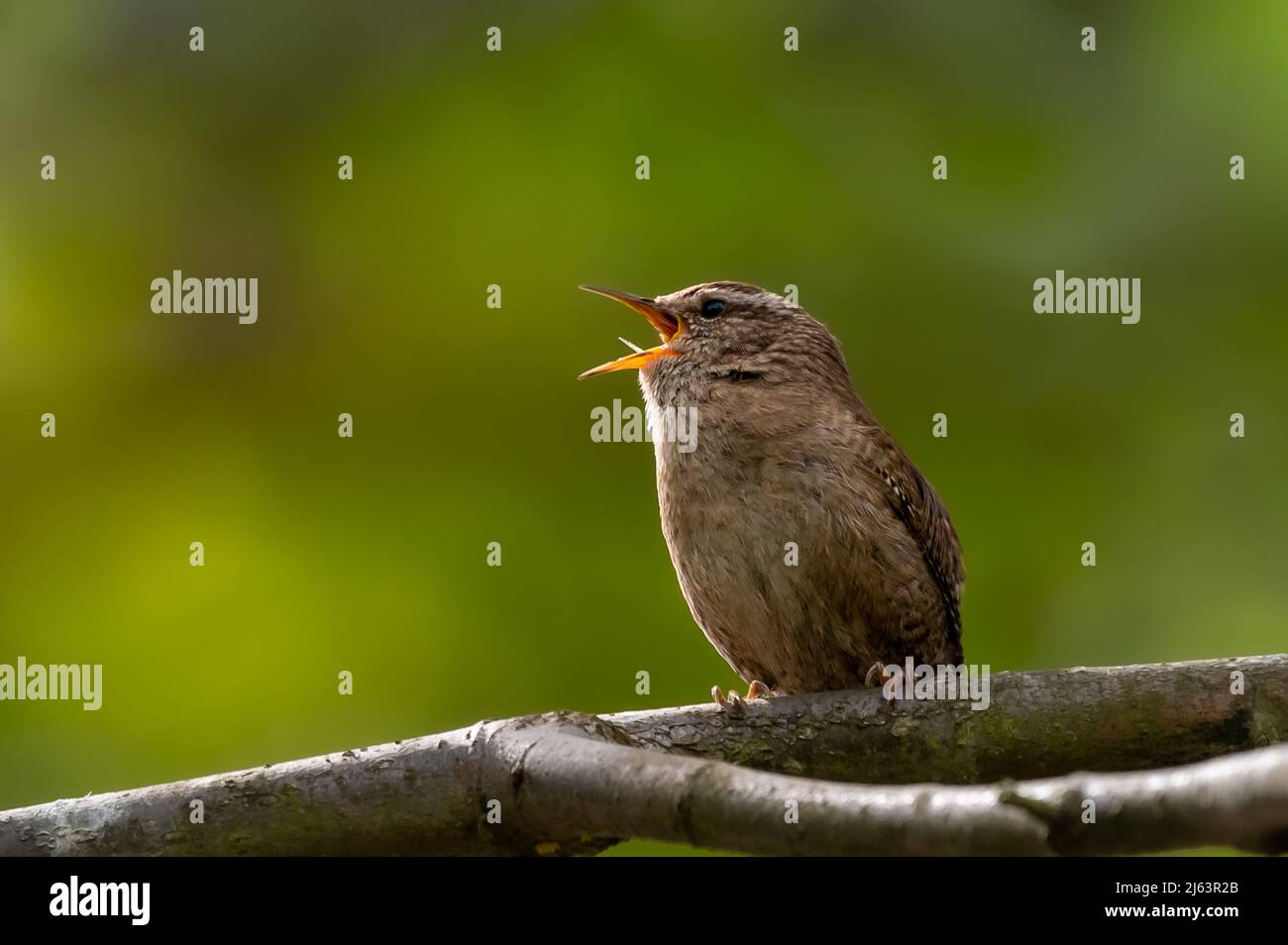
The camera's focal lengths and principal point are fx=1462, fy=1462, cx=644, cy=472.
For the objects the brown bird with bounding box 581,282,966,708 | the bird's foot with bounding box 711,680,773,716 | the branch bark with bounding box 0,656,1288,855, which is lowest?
the branch bark with bounding box 0,656,1288,855

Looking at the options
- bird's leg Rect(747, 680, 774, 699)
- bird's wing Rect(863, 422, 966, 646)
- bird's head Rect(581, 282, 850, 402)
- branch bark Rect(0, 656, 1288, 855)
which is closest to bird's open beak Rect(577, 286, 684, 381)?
bird's head Rect(581, 282, 850, 402)

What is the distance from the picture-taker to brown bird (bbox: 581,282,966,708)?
5.29 m

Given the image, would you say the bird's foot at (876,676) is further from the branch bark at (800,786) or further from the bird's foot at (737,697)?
the branch bark at (800,786)

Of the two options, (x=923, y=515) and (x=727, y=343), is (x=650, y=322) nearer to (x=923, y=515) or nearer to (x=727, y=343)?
(x=727, y=343)

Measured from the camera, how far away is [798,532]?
17.3 feet

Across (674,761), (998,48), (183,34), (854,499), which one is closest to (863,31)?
(998,48)

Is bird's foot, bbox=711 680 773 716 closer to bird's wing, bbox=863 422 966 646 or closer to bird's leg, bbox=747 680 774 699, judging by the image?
bird's leg, bbox=747 680 774 699

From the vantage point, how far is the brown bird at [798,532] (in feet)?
17.4

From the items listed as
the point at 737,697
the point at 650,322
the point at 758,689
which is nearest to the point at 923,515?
the point at 758,689

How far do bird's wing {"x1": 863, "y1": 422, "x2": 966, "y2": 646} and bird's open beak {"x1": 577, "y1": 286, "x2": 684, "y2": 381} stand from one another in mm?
949

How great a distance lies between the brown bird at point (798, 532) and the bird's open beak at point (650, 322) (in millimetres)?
176

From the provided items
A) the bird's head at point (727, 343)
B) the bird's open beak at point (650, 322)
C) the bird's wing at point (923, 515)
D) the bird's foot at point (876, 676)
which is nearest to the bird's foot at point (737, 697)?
the bird's foot at point (876, 676)

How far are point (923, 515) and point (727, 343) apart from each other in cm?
110

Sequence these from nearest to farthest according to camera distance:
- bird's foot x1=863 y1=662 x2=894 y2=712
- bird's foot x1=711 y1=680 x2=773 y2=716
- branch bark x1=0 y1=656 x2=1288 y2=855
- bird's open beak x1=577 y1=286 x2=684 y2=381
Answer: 1. branch bark x1=0 y1=656 x2=1288 y2=855
2. bird's foot x1=711 y1=680 x2=773 y2=716
3. bird's foot x1=863 y1=662 x2=894 y2=712
4. bird's open beak x1=577 y1=286 x2=684 y2=381
